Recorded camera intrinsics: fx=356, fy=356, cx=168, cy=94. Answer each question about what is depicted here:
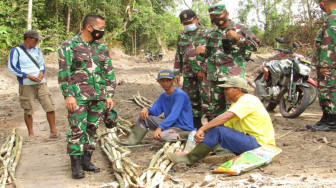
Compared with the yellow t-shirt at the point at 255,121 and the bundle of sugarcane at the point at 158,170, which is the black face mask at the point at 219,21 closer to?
the yellow t-shirt at the point at 255,121

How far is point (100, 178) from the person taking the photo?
12.2 ft

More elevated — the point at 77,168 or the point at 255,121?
the point at 255,121

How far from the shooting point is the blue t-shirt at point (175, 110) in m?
4.62

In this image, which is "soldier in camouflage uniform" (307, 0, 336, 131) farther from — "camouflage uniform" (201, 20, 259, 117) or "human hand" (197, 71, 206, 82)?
"human hand" (197, 71, 206, 82)

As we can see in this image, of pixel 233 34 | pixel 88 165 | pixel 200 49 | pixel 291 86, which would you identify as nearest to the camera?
pixel 88 165

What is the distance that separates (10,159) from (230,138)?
262 centimetres

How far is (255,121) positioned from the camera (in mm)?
3777

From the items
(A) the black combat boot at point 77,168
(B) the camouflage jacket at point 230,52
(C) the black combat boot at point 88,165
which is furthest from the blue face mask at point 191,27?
(A) the black combat boot at point 77,168

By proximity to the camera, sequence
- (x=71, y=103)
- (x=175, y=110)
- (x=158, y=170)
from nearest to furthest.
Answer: (x=158, y=170) < (x=71, y=103) < (x=175, y=110)

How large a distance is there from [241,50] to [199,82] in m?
0.94

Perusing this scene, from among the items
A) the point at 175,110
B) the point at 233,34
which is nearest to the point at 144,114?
the point at 175,110

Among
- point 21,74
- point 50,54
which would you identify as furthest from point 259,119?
point 50,54

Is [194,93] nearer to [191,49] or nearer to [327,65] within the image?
[191,49]

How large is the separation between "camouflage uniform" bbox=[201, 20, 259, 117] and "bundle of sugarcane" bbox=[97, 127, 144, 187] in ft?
4.51
